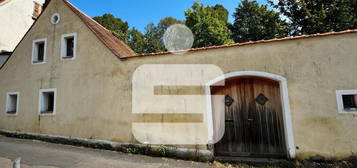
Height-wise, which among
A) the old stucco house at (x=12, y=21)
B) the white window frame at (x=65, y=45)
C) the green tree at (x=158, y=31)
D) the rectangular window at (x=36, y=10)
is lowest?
the white window frame at (x=65, y=45)

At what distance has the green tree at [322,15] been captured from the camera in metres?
11.8

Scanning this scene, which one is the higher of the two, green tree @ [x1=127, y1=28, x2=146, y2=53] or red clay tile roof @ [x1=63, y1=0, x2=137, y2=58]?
green tree @ [x1=127, y1=28, x2=146, y2=53]

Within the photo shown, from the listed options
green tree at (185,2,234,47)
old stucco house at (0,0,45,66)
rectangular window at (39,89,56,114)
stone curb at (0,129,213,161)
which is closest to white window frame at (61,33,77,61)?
rectangular window at (39,89,56,114)

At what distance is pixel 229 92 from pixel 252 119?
1172 mm

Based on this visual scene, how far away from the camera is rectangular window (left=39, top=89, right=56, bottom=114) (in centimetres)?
781

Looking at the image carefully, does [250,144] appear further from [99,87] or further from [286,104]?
[99,87]

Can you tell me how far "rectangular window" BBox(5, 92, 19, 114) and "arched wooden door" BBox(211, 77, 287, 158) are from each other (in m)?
9.64

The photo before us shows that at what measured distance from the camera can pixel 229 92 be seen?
6.12 meters

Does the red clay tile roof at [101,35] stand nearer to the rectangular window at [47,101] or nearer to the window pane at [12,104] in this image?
→ the rectangular window at [47,101]

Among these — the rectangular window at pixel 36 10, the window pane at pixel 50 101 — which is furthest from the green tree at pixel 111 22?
the window pane at pixel 50 101

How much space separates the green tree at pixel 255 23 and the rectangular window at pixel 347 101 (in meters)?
10.8

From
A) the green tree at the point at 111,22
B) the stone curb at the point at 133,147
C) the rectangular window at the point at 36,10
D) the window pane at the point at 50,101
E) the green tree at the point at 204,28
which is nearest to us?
the stone curb at the point at 133,147

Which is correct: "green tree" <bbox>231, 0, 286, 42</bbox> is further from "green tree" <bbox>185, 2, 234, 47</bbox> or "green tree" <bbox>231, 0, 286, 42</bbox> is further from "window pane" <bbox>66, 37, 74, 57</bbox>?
"window pane" <bbox>66, 37, 74, 57</bbox>

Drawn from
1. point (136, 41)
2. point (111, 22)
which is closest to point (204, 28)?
point (136, 41)
